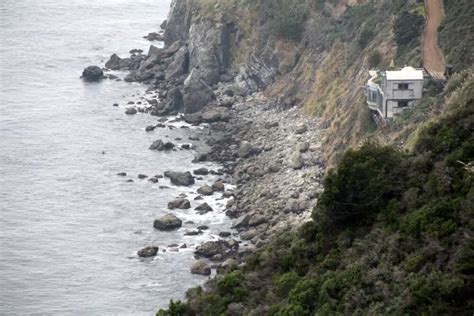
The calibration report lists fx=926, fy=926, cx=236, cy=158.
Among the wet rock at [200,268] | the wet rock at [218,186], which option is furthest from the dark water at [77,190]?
the wet rock at [218,186]

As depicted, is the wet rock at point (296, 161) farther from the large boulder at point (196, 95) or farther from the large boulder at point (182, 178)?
the large boulder at point (196, 95)

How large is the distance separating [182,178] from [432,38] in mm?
26113

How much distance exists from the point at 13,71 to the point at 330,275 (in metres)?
101

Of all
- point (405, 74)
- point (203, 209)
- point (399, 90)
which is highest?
point (405, 74)

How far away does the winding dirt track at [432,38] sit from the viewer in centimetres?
7419

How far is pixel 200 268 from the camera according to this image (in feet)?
226

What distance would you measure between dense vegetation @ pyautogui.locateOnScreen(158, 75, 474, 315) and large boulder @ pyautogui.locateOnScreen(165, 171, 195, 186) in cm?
4226

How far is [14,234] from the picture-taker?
7794 cm

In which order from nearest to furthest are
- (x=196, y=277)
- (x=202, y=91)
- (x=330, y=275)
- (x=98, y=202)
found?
(x=330, y=275) < (x=196, y=277) < (x=98, y=202) < (x=202, y=91)

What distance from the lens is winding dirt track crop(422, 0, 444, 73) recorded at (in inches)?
2921

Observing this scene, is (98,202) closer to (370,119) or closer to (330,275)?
(370,119)

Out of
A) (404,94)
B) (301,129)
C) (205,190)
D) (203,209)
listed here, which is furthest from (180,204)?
(404,94)

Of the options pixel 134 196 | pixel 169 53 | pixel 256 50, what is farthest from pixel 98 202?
pixel 169 53

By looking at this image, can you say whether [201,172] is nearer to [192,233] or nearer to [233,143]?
[233,143]
